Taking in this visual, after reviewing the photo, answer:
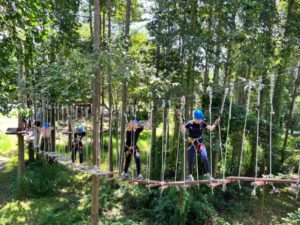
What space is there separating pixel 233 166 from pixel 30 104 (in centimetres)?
534

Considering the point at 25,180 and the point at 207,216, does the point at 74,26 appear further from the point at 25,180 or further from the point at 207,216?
the point at 207,216

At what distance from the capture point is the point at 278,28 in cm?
734

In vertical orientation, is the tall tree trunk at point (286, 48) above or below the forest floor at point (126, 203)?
above

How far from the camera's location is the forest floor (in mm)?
6367

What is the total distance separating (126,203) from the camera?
738cm

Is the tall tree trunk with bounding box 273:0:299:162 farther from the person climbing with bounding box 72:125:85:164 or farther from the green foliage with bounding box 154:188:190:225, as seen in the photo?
the person climbing with bounding box 72:125:85:164

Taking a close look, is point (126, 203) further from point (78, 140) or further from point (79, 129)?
point (79, 129)

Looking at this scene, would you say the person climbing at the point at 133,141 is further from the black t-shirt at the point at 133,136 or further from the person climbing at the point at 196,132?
the person climbing at the point at 196,132

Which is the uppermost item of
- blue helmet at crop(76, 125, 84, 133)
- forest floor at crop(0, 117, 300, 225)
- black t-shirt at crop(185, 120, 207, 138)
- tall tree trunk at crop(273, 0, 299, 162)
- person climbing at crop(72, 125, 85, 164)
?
tall tree trunk at crop(273, 0, 299, 162)

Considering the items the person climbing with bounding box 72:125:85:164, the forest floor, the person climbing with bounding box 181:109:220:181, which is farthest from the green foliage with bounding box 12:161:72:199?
the person climbing with bounding box 181:109:220:181

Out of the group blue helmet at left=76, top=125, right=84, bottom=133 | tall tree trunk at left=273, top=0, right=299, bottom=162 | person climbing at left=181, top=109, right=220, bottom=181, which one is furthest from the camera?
tall tree trunk at left=273, top=0, right=299, bottom=162

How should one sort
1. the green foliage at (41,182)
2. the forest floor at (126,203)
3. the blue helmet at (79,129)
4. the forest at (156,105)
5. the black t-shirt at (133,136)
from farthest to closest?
1. the green foliage at (41,182)
2. the forest floor at (126,203)
3. the blue helmet at (79,129)
4. the forest at (156,105)
5. the black t-shirt at (133,136)

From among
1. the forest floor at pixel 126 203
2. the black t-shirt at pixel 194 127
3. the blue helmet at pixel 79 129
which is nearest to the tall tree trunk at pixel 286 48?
the forest floor at pixel 126 203

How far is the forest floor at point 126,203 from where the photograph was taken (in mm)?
6367
